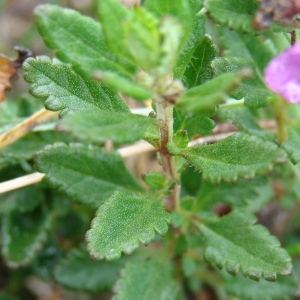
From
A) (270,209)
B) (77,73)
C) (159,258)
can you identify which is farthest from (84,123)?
(270,209)

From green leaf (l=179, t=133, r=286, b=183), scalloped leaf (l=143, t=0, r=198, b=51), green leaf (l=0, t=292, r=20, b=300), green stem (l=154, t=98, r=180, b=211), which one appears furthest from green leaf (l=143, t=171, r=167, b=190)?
green leaf (l=0, t=292, r=20, b=300)

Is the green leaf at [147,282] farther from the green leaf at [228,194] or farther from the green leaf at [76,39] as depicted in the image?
the green leaf at [76,39]

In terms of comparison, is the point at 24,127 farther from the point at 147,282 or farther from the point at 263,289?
the point at 263,289

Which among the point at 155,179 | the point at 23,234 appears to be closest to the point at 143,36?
the point at 155,179

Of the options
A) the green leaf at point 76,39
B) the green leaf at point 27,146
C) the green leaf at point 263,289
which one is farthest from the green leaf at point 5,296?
the green leaf at point 76,39

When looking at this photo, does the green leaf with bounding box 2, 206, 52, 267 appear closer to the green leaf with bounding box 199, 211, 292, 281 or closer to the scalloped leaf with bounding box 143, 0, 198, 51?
the green leaf with bounding box 199, 211, 292, 281

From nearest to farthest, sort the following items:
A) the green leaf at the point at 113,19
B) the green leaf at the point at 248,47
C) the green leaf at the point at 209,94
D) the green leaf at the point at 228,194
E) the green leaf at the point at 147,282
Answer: the green leaf at the point at 209,94
the green leaf at the point at 113,19
the green leaf at the point at 147,282
the green leaf at the point at 248,47
the green leaf at the point at 228,194
